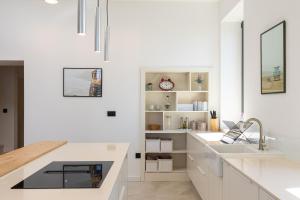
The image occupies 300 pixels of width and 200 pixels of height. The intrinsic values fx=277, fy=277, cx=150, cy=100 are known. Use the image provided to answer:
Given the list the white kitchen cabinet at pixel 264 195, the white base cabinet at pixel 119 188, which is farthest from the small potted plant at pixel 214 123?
the white kitchen cabinet at pixel 264 195

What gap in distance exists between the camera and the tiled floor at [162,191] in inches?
156

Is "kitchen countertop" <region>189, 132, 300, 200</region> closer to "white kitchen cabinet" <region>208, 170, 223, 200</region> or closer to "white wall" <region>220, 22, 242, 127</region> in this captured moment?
"white kitchen cabinet" <region>208, 170, 223, 200</region>

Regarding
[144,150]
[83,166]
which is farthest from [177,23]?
[83,166]

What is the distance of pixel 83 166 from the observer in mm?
2104

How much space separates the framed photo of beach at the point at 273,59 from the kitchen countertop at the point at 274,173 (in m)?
0.76

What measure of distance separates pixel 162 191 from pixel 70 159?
2245 mm

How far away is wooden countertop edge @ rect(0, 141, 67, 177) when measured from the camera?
2004 mm

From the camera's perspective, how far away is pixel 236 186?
7.13 feet

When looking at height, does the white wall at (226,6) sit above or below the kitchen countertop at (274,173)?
above

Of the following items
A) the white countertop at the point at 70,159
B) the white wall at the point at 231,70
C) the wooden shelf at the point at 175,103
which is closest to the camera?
the white countertop at the point at 70,159

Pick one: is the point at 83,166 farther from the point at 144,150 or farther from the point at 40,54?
the point at 40,54

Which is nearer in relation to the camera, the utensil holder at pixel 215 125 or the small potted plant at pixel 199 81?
the utensil holder at pixel 215 125

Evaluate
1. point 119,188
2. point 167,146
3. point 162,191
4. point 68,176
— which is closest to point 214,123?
point 167,146

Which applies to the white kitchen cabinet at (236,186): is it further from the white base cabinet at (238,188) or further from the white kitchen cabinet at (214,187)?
the white kitchen cabinet at (214,187)
